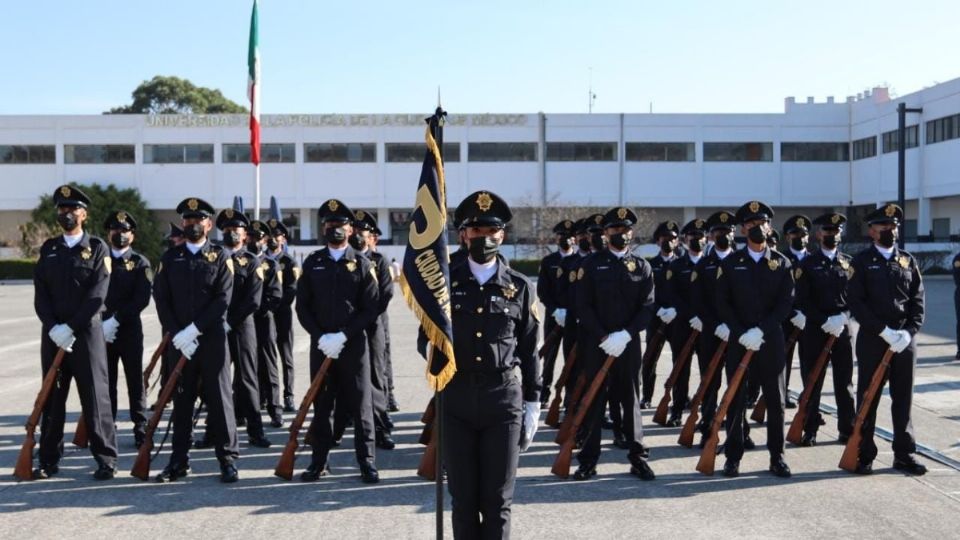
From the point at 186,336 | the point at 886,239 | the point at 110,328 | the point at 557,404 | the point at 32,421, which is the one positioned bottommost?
the point at 557,404

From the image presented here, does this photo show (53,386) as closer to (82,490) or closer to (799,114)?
(82,490)

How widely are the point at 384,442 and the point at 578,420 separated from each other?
2.25 metres

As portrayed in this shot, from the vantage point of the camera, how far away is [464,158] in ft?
194

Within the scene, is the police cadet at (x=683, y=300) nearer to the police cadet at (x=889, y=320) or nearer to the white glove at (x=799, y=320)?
the white glove at (x=799, y=320)

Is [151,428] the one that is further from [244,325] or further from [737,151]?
[737,151]

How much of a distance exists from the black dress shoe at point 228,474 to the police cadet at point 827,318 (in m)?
5.49

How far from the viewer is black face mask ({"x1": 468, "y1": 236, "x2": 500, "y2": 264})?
5.43 m

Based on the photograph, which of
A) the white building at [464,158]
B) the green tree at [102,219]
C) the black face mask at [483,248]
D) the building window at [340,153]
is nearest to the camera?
the black face mask at [483,248]

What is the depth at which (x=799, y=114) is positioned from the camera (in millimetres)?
60219

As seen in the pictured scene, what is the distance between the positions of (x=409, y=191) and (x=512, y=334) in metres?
54.0

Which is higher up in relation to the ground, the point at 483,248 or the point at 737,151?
the point at 737,151

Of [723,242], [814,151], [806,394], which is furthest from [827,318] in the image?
[814,151]

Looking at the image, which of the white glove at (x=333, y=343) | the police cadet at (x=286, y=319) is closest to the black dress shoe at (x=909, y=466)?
the white glove at (x=333, y=343)

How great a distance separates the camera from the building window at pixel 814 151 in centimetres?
6022
